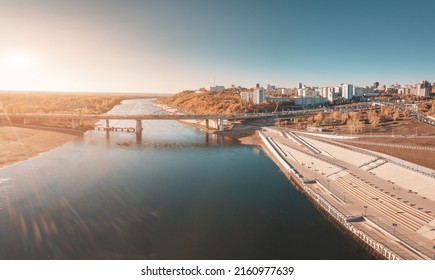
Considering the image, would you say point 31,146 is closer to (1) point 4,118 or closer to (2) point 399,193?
(1) point 4,118

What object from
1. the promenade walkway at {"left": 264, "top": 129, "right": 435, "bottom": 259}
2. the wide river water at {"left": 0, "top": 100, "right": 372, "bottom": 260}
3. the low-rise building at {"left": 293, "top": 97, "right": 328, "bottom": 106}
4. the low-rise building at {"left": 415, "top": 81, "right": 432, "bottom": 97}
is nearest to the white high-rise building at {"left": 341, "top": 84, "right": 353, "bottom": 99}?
the low-rise building at {"left": 293, "top": 97, "right": 328, "bottom": 106}

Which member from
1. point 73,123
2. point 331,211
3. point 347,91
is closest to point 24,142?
point 73,123

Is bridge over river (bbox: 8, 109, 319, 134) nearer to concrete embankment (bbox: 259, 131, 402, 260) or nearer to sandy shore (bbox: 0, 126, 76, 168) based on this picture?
sandy shore (bbox: 0, 126, 76, 168)

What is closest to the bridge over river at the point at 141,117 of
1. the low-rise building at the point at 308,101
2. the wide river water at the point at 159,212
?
the wide river water at the point at 159,212

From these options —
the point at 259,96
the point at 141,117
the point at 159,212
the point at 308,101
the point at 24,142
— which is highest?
the point at 259,96

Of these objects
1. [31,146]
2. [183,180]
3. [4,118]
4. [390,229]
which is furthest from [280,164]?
[4,118]

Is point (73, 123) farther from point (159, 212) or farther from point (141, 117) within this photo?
point (159, 212)

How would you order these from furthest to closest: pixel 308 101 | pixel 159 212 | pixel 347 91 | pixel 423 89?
pixel 423 89 → pixel 347 91 → pixel 308 101 → pixel 159 212
